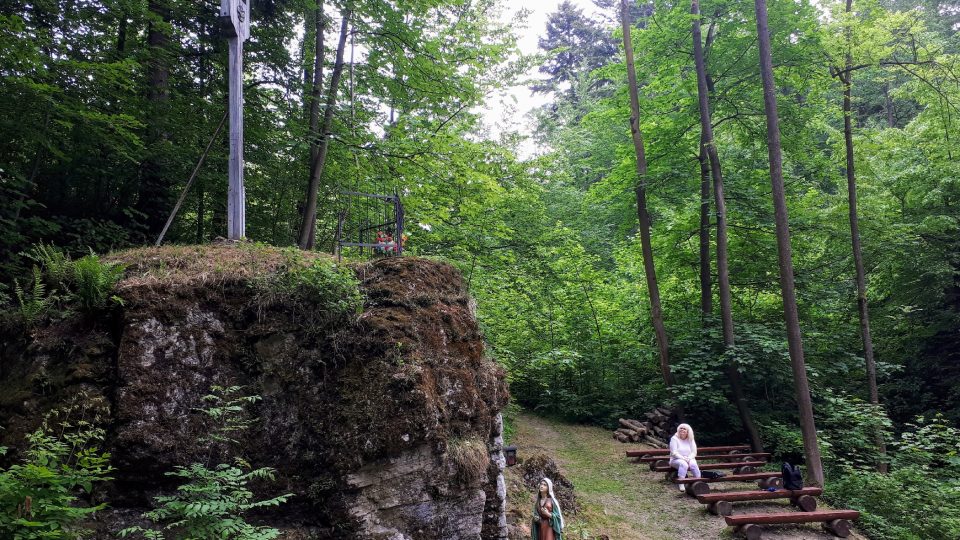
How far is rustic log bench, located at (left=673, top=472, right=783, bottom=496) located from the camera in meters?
9.28

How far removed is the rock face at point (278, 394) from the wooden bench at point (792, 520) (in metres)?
4.99

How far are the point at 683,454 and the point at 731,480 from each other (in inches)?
38.1

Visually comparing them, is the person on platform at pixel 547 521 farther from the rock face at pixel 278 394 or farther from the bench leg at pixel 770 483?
the bench leg at pixel 770 483

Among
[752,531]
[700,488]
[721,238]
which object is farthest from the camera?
[721,238]

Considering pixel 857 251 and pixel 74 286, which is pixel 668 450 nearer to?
pixel 857 251

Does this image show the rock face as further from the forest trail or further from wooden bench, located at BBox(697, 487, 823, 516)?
wooden bench, located at BBox(697, 487, 823, 516)

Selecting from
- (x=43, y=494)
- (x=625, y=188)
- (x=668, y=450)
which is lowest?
(x=668, y=450)

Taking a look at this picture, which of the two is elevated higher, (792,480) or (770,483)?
(792,480)

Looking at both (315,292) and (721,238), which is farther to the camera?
(721,238)

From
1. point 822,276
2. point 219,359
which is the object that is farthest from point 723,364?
point 219,359

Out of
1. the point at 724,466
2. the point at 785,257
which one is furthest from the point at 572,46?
the point at 724,466

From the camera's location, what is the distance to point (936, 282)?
45.3 ft

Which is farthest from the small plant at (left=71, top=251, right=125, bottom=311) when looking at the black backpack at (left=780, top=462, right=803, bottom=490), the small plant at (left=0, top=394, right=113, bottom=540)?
the black backpack at (left=780, top=462, right=803, bottom=490)

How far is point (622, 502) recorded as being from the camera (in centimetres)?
945
